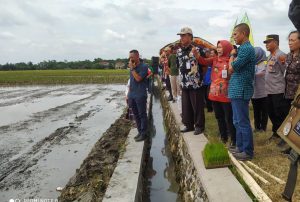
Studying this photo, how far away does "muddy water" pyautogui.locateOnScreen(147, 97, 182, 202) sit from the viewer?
611 cm

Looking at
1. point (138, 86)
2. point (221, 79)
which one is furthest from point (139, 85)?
point (221, 79)

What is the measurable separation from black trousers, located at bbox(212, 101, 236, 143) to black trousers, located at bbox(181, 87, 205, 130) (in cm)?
46

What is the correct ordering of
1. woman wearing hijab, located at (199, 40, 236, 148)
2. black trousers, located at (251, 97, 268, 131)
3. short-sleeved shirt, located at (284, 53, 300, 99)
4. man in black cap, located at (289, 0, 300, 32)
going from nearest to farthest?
man in black cap, located at (289, 0, 300, 32) < short-sleeved shirt, located at (284, 53, 300, 99) < woman wearing hijab, located at (199, 40, 236, 148) < black trousers, located at (251, 97, 268, 131)

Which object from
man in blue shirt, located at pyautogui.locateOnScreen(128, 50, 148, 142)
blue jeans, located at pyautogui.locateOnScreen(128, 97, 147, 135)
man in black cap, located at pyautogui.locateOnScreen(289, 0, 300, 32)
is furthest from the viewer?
blue jeans, located at pyautogui.locateOnScreen(128, 97, 147, 135)

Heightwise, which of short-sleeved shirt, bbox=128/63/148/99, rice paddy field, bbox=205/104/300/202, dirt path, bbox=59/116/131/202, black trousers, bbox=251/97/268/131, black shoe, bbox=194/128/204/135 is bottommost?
dirt path, bbox=59/116/131/202

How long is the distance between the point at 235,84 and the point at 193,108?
164 centimetres

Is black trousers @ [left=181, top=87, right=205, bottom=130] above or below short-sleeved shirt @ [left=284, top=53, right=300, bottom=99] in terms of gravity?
below

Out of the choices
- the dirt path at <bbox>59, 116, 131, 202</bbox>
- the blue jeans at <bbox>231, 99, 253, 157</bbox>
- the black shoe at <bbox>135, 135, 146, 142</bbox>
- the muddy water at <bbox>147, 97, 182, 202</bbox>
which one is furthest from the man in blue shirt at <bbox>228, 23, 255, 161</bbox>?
the black shoe at <bbox>135, 135, 146, 142</bbox>

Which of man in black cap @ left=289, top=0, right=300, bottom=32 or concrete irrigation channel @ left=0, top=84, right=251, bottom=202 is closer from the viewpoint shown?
man in black cap @ left=289, top=0, right=300, bottom=32

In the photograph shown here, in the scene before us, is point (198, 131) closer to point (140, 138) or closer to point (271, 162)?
point (140, 138)

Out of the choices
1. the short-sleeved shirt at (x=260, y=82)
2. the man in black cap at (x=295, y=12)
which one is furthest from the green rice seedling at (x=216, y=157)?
the man in black cap at (x=295, y=12)

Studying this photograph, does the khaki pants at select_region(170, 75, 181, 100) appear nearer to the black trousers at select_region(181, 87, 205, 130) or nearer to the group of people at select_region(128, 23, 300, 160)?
the group of people at select_region(128, 23, 300, 160)

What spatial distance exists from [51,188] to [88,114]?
368 inches

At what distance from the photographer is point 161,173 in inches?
288
